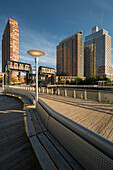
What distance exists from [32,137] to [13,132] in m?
1.42

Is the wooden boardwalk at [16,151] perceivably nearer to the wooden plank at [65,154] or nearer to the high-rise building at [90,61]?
the wooden plank at [65,154]

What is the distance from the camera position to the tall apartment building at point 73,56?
13038 cm

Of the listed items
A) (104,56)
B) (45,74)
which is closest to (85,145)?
(45,74)

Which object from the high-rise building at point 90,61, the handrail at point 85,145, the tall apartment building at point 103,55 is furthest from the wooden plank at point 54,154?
the high-rise building at point 90,61

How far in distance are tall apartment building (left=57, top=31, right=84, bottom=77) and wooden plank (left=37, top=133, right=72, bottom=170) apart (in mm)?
130878

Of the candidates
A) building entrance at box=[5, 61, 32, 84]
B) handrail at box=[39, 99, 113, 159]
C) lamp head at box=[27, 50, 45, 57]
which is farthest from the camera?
building entrance at box=[5, 61, 32, 84]

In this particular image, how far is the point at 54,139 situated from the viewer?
98.7 inches

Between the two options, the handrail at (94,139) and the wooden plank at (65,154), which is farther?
the wooden plank at (65,154)

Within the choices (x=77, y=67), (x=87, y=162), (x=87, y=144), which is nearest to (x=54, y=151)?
(x=87, y=162)

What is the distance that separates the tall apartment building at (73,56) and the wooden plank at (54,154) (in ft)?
429

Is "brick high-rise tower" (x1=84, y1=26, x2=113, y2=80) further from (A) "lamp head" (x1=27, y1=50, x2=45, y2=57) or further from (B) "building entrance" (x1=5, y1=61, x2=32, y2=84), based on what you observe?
(A) "lamp head" (x1=27, y1=50, x2=45, y2=57)

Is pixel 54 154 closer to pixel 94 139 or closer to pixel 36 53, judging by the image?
pixel 94 139

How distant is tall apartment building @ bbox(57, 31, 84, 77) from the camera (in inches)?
5133

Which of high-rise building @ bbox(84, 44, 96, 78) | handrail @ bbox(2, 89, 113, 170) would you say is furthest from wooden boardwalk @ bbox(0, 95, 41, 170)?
high-rise building @ bbox(84, 44, 96, 78)
